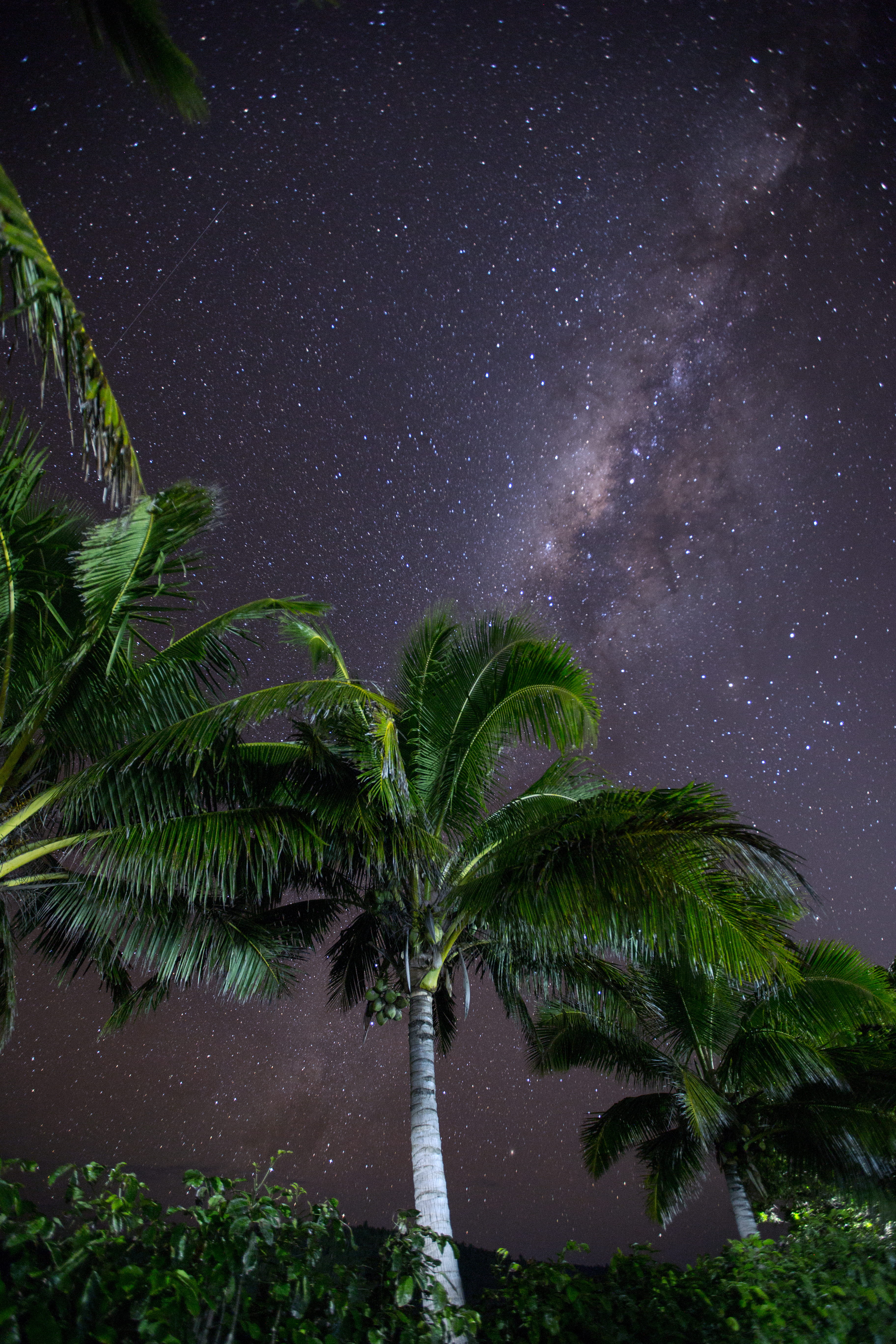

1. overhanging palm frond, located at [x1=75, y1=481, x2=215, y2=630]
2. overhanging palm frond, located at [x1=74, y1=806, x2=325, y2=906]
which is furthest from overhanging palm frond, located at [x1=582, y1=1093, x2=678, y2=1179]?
overhanging palm frond, located at [x1=75, y1=481, x2=215, y2=630]

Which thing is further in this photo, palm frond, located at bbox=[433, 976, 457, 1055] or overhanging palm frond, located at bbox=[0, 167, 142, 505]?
palm frond, located at bbox=[433, 976, 457, 1055]

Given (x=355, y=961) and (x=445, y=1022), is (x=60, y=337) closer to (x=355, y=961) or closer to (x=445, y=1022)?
(x=355, y=961)

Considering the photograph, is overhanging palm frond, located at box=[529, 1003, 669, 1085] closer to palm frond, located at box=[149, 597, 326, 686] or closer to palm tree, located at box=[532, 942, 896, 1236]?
palm tree, located at box=[532, 942, 896, 1236]

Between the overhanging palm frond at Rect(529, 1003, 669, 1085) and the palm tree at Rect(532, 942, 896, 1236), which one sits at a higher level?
the overhanging palm frond at Rect(529, 1003, 669, 1085)

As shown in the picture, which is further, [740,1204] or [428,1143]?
[740,1204]

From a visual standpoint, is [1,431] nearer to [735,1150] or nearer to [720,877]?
[720,877]

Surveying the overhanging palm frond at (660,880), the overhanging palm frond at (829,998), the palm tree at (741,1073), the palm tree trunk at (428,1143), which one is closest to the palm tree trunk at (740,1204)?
the palm tree at (741,1073)

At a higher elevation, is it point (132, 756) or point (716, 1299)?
point (132, 756)

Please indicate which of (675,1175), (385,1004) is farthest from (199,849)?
(675,1175)

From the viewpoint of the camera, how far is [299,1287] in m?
3.26

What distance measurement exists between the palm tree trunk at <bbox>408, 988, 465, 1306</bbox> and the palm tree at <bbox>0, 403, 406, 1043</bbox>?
5.40ft

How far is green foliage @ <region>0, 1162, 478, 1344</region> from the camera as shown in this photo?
254cm

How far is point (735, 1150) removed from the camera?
10125 millimetres

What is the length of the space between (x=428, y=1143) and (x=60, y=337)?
6.54 metres
